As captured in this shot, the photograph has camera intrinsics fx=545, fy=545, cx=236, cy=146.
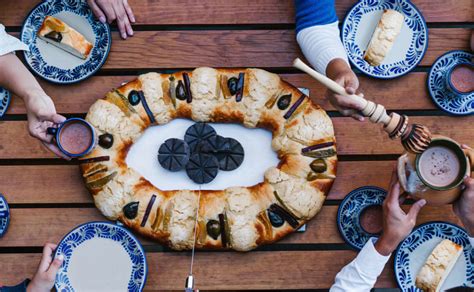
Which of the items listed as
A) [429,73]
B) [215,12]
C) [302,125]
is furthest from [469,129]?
[215,12]

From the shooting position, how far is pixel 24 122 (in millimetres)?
1954

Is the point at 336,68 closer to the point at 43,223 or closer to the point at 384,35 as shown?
the point at 384,35

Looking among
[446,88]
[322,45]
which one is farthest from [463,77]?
[322,45]

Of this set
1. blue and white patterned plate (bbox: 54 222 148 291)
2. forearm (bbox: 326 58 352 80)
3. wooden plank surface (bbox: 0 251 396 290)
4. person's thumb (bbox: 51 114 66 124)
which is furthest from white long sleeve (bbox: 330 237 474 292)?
person's thumb (bbox: 51 114 66 124)

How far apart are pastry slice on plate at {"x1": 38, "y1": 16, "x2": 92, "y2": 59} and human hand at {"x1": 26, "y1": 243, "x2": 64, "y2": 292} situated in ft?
2.32

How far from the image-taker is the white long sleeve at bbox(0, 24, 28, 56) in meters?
1.82

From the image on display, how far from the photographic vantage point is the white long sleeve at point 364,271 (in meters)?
1.75

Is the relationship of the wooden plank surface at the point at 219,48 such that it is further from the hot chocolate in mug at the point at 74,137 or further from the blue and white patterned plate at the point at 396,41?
the hot chocolate in mug at the point at 74,137

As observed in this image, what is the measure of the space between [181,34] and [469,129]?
1078 millimetres

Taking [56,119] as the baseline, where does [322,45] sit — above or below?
above

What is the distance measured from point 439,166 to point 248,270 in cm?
73

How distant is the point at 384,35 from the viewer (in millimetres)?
1878

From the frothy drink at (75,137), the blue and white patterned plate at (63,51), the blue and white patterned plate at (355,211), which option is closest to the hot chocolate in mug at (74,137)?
the frothy drink at (75,137)

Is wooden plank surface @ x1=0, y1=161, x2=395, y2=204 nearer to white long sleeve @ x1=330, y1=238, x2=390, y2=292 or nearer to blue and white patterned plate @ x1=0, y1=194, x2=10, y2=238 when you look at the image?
blue and white patterned plate @ x1=0, y1=194, x2=10, y2=238
